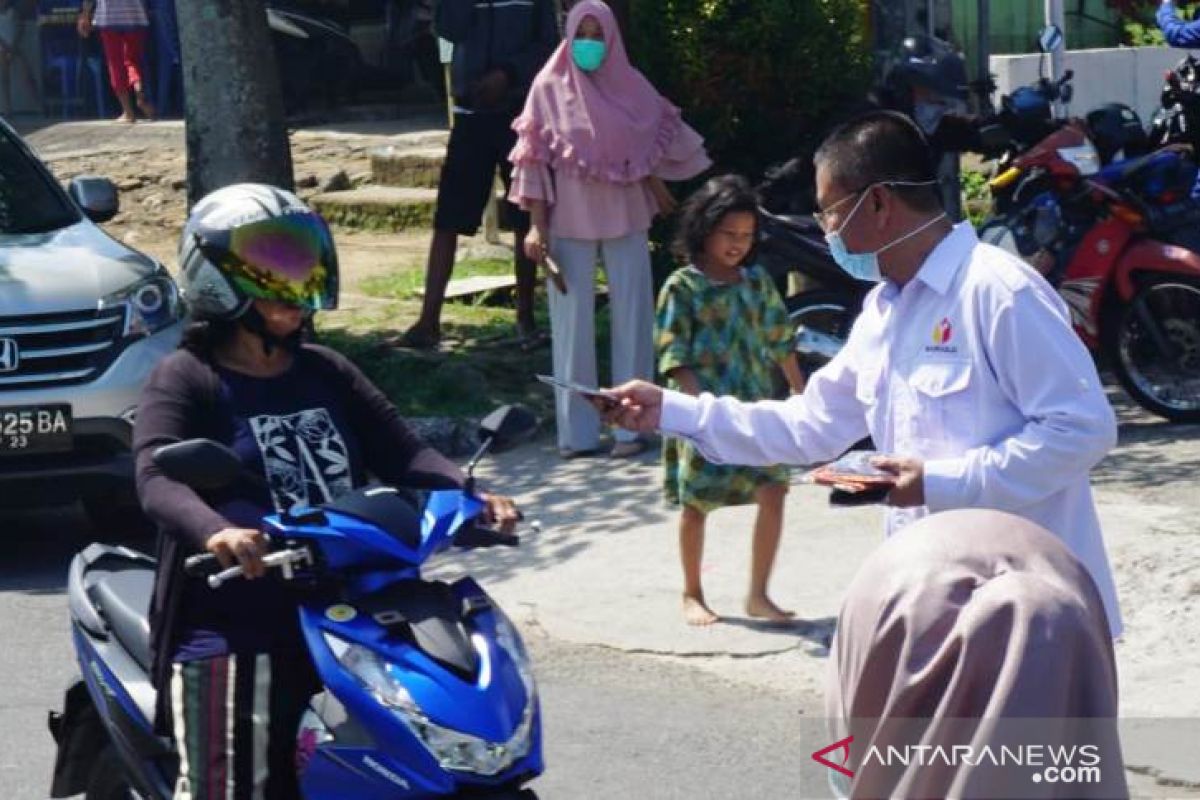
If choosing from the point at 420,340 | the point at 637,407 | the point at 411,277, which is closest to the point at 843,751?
the point at 637,407

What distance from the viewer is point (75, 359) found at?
895 centimetres

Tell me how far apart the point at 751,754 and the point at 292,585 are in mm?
2215

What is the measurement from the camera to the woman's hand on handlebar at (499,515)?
15.5 feet

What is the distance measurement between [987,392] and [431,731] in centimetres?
120

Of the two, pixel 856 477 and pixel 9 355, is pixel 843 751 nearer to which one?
pixel 856 477

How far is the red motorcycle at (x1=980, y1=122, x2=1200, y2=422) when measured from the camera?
1000 centimetres

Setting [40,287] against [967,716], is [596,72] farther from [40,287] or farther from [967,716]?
[967,716]

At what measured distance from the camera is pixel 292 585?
15.4 feet

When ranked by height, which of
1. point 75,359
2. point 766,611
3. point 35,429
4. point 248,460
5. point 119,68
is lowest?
point 766,611

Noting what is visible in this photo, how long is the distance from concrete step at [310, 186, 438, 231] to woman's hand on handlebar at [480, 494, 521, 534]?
10.6 metres

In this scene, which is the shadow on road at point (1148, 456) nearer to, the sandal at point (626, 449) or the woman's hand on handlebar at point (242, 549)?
the sandal at point (626, 449)

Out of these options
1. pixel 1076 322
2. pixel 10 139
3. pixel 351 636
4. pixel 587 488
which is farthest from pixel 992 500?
pixel 10 139

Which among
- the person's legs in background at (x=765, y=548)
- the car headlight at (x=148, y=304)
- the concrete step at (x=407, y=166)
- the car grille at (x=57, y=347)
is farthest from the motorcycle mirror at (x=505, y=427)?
the concrete step at (x=407, y=166)

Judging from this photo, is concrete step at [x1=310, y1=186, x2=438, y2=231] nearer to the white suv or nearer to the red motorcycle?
the red motorcycle
